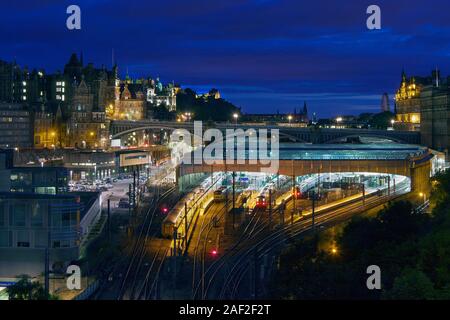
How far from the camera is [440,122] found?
58.2 metres

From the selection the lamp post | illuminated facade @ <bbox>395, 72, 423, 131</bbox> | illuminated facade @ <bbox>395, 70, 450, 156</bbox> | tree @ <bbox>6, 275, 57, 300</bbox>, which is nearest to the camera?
tree @ <bbox>6, 275, 57, 300</bbox>

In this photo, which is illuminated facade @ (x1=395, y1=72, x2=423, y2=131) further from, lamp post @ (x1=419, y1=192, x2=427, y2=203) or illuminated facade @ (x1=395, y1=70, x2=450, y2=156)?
lamp post @ (x1=419, y1=192, x2=427, y2=203)

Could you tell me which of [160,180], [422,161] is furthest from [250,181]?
[422,161]

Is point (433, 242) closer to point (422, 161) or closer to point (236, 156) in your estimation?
point (422, 161)

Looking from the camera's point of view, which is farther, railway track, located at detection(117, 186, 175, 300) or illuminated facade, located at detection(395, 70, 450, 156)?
illuminated facade, located at detection(395, 70, 450, 156)

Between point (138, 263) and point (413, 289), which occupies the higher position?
point (413, 289)

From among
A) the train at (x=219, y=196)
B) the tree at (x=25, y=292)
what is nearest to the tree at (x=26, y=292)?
the tree at (x=25, y=292)

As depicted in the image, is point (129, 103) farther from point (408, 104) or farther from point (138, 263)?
point (138, 263)

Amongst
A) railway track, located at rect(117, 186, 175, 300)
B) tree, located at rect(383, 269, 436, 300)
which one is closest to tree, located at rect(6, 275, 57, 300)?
railway track, located at rect(117, 186, 175, 300)

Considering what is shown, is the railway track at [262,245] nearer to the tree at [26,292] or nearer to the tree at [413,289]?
the tree at [26,292]

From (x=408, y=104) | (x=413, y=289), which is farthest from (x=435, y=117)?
(x=413, y=289)

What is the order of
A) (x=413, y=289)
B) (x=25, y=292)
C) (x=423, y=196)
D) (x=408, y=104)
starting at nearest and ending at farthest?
(x=413, y=289), (x=25, y=292), (x=423, y=196), (x=408, y=104)
